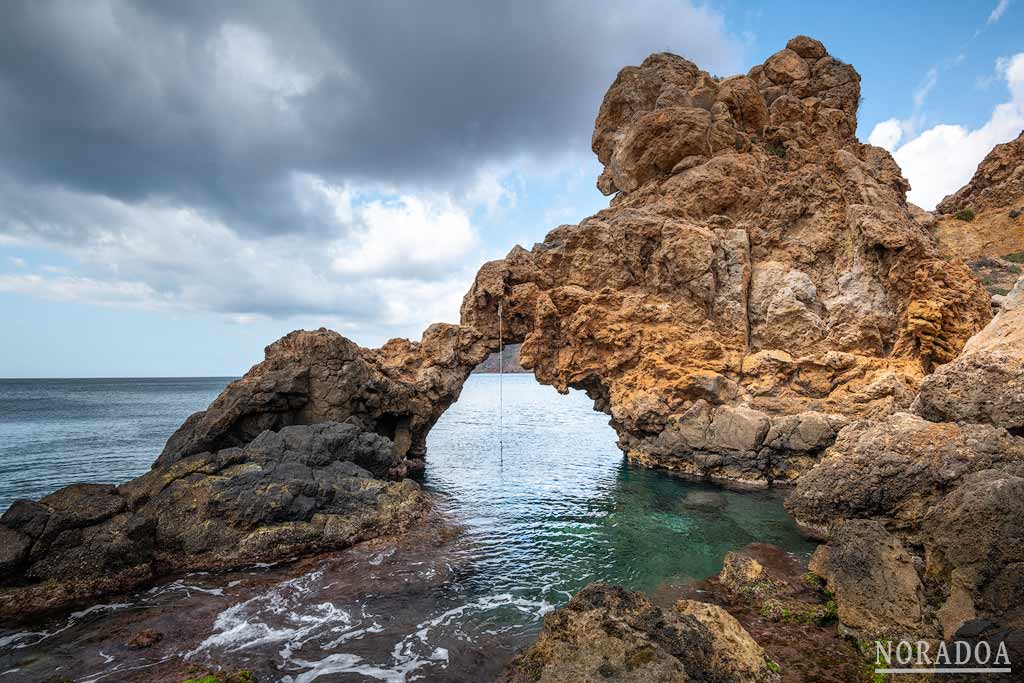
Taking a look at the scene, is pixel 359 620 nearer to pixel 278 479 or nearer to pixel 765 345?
pixel 278 479

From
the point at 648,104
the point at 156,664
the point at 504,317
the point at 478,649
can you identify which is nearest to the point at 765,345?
the point at 504,317

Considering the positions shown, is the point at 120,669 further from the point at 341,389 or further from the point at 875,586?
the point at 341,389

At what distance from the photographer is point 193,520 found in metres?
13.5

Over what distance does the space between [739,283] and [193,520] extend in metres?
28.1

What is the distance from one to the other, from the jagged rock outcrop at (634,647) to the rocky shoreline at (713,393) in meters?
0.04

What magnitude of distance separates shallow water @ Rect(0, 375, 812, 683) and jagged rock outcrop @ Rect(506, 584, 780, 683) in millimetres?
2311

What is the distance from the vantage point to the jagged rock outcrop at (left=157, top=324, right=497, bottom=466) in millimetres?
21109

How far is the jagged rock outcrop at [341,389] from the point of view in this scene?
21109 mm

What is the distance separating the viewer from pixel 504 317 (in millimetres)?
32500

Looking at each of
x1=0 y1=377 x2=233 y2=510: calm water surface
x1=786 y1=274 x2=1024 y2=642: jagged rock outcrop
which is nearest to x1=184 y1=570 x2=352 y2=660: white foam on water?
x1=786 y1=274 x2=1024 y2=642: jagged rock outcrop

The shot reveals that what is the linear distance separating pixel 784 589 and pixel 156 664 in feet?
40.8

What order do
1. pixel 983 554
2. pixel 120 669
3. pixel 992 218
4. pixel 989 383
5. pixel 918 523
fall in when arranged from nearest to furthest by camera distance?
1. pixel 983 554
2. pixel 120 669
3. pixel 918 523
4. pixel 989 383
5. pixel 992 218

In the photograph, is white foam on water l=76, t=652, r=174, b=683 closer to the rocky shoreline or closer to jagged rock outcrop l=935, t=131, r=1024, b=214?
the rocky shoreline

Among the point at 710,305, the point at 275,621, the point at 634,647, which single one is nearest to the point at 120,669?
the point at 275,621
